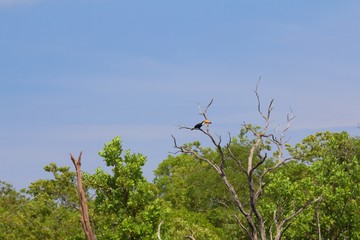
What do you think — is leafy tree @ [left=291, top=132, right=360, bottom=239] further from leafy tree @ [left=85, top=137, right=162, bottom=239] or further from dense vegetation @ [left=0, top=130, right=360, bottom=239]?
leafy tree @ [left=85, top=137, right=162, bottom=239]

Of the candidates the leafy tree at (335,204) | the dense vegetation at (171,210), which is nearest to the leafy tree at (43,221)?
the dense vegetation at (171,210)

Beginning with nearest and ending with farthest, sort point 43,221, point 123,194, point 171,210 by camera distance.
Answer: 1. point 123,194
2. point 171,210
3. point 43,221

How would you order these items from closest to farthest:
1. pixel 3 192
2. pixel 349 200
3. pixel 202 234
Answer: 1. pixel 349 200
2. pixel 202 234
3. pixel 3 192

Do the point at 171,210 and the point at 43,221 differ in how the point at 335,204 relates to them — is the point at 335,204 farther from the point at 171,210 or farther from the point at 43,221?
the point at 43,221

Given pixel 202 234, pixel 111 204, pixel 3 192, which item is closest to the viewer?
pixel 111 204

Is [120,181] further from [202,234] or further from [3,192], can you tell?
[3,192]

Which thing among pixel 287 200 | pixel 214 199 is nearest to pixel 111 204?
pixel 287 200

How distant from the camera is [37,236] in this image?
48625mm

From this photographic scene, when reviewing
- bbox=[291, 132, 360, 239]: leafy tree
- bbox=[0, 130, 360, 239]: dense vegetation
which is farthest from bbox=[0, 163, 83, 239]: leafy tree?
bbox=[291, 132, 360, 239]: leafy tree

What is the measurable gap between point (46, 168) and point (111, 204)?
40.6 m

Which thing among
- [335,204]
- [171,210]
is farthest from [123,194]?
[335,204]

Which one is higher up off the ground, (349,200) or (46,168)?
(46,168)

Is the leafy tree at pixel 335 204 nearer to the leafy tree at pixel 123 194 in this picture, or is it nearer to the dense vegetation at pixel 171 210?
the dense vegetation at pixel 171 210

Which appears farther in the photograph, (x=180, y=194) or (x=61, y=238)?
(x=180, y=194)
